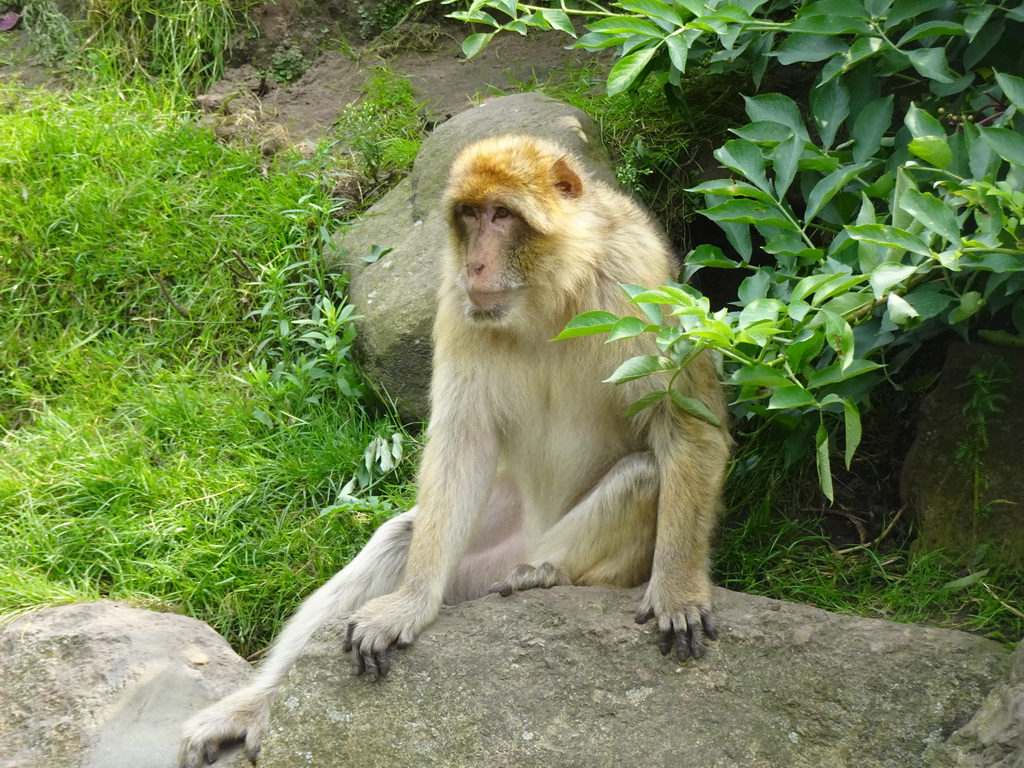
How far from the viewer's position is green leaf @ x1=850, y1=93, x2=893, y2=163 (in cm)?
409

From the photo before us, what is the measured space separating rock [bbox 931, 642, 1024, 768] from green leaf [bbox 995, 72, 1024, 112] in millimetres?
1673

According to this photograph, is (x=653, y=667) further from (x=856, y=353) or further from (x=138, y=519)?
(x=138, y=519)

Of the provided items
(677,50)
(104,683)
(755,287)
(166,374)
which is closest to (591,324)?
(755,287)

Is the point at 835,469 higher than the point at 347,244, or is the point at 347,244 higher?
the point at 347,244

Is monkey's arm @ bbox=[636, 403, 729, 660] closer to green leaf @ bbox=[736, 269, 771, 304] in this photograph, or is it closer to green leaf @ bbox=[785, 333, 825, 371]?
green leaf @ bbox=[736, 269, 771, 304]

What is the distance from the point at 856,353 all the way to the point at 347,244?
3489 millimetres

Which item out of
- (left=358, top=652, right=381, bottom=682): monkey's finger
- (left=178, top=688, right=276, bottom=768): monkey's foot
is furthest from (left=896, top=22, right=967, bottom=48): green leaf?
(left=178, top=688, right=276, bottom=768): monkey's foot

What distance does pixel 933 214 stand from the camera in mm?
3217

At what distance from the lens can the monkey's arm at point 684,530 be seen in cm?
376

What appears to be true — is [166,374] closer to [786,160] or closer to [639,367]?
[639,367]

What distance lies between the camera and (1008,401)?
427cm

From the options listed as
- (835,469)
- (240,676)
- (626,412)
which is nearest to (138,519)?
(240,676)

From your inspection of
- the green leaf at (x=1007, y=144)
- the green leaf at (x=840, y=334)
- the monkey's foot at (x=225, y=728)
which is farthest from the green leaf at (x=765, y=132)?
the monkey's foot at (x=225, y=728)

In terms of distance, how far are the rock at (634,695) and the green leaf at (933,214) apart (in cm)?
131
